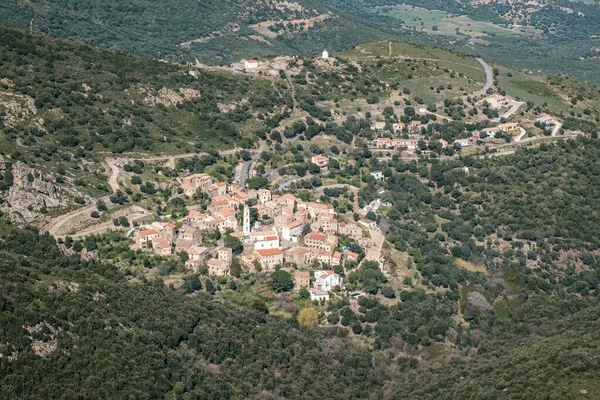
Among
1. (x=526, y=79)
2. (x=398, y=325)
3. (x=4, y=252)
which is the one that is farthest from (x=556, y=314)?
(x=526, y=79)

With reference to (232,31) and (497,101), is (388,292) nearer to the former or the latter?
(497,101)

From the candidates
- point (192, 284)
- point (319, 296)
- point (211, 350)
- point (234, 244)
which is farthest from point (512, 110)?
point (211, 350)

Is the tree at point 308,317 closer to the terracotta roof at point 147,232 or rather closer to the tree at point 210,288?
the tree at point 210,288

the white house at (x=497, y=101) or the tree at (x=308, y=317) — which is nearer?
the tree at (x=308, y=317)

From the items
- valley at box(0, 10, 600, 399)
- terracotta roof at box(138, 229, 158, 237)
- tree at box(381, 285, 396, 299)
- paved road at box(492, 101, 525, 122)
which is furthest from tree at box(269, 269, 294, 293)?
paved road at box(492, 101, 525, 122)

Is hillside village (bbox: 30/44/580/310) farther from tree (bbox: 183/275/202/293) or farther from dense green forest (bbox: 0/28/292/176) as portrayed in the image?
dense green forest (bbox: 0/28/292/176)

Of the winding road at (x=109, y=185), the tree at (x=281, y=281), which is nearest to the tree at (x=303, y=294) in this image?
the tree at (x=281, y=281)
